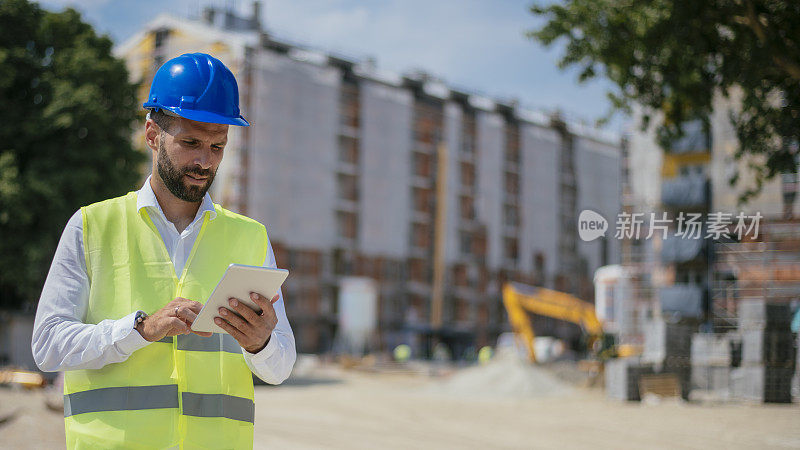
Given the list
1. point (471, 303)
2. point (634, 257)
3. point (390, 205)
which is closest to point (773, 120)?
point (634, 257)

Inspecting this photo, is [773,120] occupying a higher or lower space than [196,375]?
higher

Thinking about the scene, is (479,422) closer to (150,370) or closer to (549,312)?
(150,370)

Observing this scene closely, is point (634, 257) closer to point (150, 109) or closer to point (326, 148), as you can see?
point (326, 148)

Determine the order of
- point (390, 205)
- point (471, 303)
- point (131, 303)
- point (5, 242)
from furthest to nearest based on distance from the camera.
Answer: point (471, 303)
point (390, 205)
point (5, 242)
point (131, 303)

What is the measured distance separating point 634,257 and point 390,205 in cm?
2132

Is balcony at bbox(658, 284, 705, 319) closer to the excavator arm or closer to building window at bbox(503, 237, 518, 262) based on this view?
the excavator arm

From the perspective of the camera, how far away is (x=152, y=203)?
2.52m

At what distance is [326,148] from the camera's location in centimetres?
5147

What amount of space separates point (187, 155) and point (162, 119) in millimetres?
138

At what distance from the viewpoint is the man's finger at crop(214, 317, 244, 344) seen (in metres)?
2.25

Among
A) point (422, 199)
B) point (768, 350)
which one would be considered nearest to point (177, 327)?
point (768, 350)

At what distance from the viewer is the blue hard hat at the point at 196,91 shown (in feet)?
8.07

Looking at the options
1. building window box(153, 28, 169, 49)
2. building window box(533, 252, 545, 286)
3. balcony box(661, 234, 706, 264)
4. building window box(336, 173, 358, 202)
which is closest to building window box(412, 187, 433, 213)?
building window box(336, 173, 358, 202)

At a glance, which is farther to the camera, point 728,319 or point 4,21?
point 728,319
